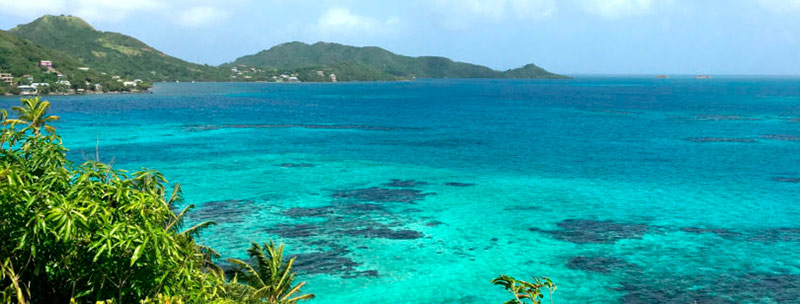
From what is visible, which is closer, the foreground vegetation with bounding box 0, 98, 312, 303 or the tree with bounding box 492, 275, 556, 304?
the tree with bounding box 492, 275, 556, 304

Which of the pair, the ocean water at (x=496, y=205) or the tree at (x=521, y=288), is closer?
the tree at (x=521, y=288)

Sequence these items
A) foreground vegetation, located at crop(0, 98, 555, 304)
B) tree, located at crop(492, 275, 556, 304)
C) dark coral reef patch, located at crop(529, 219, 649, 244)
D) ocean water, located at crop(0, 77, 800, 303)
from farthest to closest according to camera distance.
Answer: dark coral reef patch, located at crop(529, 219, 649, 244) < ocean water, located at crop(0, 77, 800, 303) < foreground vegetation, located at crop(0, 98, 555, 304) < tree, located at crop(492, 275, 556, 304)

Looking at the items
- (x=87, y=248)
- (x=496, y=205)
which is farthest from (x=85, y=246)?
(x=496, y=205)

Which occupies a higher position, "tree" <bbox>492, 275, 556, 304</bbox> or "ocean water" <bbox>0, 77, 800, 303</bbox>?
"tree" <bbox>492, 275, 556, 304</bbox>

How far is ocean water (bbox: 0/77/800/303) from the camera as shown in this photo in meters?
41.2

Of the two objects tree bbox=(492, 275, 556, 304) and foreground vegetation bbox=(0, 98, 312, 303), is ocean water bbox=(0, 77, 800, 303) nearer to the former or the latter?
foreground vegetation bbox=(0, 98, 312, 303)

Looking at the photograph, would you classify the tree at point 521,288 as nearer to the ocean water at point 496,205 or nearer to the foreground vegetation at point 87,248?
the foreground vegetation at point 87,248

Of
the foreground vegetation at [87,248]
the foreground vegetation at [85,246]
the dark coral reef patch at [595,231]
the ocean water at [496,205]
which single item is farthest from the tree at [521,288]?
the dark coral reef patch at [595,231]

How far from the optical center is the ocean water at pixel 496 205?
41219 mm

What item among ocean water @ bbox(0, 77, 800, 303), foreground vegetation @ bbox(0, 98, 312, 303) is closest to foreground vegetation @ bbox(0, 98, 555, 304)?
foreground vegetation @ bbox(0, 98, 312, 303)

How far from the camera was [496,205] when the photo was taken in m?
61.3

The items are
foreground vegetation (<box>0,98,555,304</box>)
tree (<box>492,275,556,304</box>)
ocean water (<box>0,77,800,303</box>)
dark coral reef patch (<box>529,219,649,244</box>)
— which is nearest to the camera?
tree (<box>492,275,556,304</box>)

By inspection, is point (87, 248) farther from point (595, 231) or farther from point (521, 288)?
point (595, 231)

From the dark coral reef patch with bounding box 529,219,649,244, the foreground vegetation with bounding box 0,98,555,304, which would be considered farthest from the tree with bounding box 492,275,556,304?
the dark coral reef patch with bounding box 529,219,649,244
